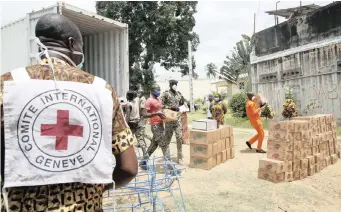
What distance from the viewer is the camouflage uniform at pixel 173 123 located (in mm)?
5500

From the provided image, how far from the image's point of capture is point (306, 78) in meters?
11.2

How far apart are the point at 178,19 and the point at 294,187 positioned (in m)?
15.1

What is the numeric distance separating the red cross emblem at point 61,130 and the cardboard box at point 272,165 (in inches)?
165

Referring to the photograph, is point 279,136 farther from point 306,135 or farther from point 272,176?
point 272,176

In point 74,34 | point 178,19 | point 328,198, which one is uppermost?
point 178,19

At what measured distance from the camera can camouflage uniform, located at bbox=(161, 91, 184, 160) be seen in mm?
5500

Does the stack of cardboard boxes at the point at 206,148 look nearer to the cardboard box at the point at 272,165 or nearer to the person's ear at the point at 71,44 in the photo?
the cardboard box at the point at 272,165

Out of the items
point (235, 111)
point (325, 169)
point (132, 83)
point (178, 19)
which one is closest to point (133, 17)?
point (178, 19)

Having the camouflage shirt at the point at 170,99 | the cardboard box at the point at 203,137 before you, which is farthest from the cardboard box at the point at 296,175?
the camouflage shirt at the point at 170,99

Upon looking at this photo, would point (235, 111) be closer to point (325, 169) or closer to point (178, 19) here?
point (178, 19)

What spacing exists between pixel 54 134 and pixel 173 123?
4443 mm

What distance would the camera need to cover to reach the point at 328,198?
161 inches

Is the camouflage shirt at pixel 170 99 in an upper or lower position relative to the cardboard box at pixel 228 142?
upper

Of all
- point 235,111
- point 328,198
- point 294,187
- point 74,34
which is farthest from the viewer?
point 235,111
